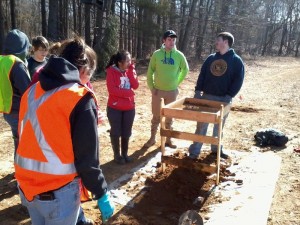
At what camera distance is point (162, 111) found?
429 cm

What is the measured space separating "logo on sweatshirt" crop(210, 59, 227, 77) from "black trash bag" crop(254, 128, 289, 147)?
180 cm

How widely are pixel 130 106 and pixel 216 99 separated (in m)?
1.30

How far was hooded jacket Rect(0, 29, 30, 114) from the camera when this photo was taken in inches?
142

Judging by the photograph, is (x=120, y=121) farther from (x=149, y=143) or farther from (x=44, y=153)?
(x=44, y=153)

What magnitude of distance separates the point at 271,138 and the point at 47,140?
4.99 metres

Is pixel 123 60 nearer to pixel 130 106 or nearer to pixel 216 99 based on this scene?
pixel 130 106

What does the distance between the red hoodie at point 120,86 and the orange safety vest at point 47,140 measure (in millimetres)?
2861

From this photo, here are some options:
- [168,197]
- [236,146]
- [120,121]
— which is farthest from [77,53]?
[236,146]

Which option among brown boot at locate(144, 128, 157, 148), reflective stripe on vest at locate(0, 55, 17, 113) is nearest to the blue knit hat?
reflective stripe on vest at locate(0, 55, 17, 113)

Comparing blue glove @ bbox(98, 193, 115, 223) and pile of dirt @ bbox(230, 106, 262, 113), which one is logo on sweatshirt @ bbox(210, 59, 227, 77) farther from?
pile of dirt @ bbox(230, 106, 262, 113)

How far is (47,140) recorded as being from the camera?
5.93 ft

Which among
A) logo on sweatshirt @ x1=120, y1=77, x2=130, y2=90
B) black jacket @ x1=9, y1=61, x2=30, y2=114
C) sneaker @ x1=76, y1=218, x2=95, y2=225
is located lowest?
sneaker @ x1=76, y1=218, x2=95, y2=225

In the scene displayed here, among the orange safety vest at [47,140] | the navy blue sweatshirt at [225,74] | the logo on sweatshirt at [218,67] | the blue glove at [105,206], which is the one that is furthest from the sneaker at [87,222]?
the logo on sweatshirt at [218,67]

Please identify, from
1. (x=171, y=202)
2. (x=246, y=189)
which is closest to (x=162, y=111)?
(x=171, y=202)
